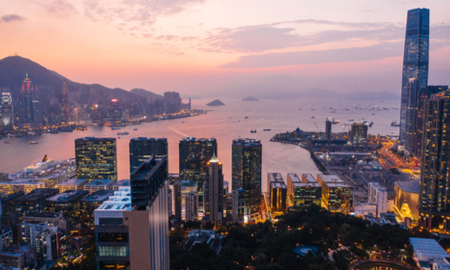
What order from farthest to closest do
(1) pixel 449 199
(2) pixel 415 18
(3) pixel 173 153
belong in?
(2) pixel 415 18, (3) pixel 173 153, (1) pixel 449 199

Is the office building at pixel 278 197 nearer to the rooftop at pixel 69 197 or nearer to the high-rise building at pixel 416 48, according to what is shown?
the rooftop at pixel 69 197

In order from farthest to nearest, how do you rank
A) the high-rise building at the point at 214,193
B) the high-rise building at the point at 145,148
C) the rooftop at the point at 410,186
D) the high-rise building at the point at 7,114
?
1. the high-rise building at the point at 7,114
2. the high-rise building at the point at 145,148
3. the rooftop at the point at 410,186
4. the high-rise building at the point at 214,193

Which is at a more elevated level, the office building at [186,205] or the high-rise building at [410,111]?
the high-rise building at [410,111]

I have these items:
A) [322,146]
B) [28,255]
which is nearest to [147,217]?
[28,255]

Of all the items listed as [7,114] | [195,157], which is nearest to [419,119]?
[195,157]

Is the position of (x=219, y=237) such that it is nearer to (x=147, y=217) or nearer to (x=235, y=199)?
(x=235, y=199)

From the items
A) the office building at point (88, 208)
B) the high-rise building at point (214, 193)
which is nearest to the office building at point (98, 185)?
the office building at point (88, 208)

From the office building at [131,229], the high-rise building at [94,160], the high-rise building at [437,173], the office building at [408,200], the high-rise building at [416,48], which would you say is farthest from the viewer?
the high-rise building at [416,48]

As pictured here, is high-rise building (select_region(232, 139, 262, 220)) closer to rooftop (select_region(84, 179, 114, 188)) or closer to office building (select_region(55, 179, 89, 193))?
rooftop (select_region(84, 179, 114, 188))
